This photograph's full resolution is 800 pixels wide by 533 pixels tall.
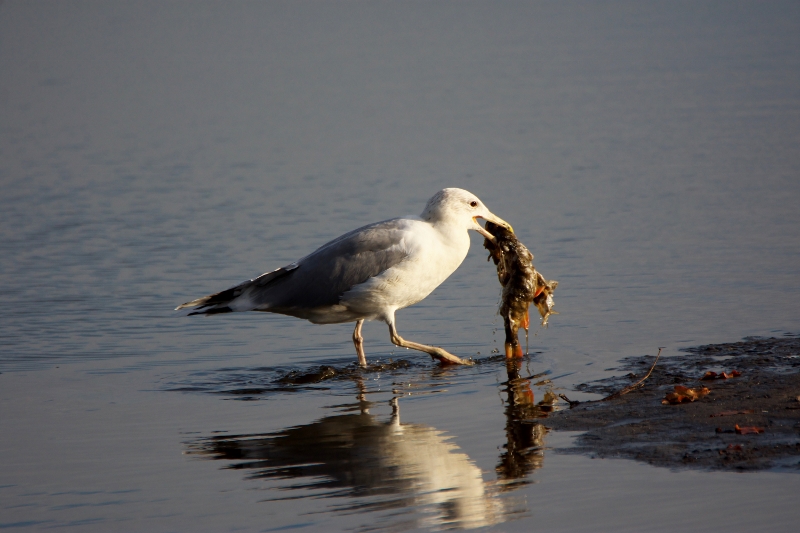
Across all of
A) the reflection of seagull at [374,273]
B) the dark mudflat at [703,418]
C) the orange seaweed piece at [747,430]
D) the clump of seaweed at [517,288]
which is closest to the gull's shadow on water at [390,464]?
the dark mudflat at [703,418]

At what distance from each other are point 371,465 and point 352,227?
8.59 m

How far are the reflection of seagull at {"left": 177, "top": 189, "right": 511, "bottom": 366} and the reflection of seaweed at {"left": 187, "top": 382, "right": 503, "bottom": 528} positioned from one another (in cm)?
170

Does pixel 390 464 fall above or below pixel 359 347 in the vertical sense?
below

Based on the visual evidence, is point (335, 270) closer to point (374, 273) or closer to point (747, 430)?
point (374, 273)

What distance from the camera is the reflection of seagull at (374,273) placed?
9.54 meters

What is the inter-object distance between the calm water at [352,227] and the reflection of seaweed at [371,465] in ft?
0.09

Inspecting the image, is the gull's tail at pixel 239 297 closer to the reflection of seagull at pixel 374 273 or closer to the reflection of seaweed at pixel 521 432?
the reflection of seagull at pixel 374 273

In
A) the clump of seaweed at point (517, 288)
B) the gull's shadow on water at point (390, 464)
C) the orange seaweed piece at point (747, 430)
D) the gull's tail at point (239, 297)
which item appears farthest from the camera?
the gull's tail at point (239, 297)

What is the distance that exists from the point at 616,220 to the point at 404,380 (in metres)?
6.69

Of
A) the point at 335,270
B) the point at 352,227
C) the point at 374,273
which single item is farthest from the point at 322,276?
the point at 352,227

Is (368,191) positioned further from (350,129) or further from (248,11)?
(248,11)

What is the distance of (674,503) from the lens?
561 centimetres

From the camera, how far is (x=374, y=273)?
9547 millimetres

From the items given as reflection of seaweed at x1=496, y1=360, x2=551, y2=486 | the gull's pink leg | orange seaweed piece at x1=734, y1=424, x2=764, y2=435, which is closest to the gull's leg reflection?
reflection of seaweed at x1=496, y1=360, x2=551, y2=486
